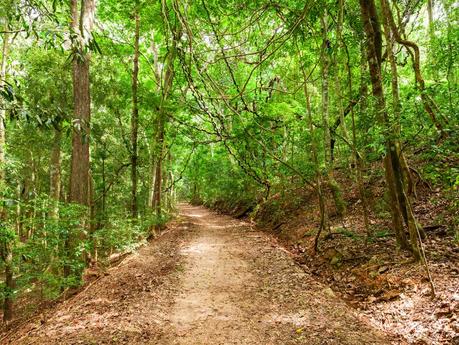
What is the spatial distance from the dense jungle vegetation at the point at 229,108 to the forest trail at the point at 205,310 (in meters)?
1.49

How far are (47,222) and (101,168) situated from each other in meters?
11.7

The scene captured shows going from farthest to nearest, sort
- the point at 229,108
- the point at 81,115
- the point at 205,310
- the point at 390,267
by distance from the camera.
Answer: the point at 81,115, the point at 390,267, the point at 205,310, the point at 229,108

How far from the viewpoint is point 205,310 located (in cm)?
507

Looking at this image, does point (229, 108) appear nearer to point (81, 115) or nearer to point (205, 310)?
point (205, 310)

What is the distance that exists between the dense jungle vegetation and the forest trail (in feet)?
4.87

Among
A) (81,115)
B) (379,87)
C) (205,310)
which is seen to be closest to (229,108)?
(205,310)

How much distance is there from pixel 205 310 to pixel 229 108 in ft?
11.4

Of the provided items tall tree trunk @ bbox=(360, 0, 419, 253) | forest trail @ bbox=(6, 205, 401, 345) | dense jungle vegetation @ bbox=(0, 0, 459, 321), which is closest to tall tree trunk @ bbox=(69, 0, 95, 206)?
dense jungle vegetation @ bbox=(0, 0, 459, 321)

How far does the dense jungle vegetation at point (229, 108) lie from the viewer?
4020 millimetres

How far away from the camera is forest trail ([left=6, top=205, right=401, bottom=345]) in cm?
416

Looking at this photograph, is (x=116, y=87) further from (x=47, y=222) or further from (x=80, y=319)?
(x=80, y=319)

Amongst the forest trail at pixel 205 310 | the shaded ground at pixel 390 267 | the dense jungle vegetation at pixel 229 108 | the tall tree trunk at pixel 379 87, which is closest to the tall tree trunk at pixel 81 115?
the dense jungle vegetation at pixel 229 108

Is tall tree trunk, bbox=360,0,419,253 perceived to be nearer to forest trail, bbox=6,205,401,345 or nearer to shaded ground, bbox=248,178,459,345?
shaded ground, bbox=248,178,459,345

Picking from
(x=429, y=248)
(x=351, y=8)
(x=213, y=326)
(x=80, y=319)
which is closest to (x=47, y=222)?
(x=80, y=319)
